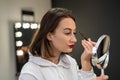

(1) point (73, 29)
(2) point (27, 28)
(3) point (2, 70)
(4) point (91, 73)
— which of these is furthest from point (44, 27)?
(2) point (27, 28)

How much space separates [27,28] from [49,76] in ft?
5.66

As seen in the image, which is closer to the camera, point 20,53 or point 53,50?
point 53,50

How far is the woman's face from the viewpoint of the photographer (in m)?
0.78

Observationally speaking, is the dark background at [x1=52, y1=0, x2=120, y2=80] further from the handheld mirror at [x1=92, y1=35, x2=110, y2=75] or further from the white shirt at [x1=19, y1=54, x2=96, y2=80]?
the handheld mirror at [x1=92, y1=35, x2=110, y2=75]

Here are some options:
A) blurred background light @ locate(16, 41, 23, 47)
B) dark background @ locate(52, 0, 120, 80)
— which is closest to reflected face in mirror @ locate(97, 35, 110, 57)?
blurred background light @ locate(16, 41, 23, 47)

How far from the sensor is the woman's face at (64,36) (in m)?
0.78

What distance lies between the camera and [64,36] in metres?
0.79

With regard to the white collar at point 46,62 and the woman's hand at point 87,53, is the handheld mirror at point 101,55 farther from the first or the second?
the white collar at point 46,62

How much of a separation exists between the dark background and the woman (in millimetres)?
1743

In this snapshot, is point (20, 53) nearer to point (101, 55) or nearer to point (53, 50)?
point (53, 50)

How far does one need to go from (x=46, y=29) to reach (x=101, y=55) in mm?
219

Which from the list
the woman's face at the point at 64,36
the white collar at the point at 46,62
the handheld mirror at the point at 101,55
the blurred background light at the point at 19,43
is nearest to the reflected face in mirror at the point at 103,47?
the handheld mirror at the point at 101,55

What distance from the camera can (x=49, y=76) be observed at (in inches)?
31.7

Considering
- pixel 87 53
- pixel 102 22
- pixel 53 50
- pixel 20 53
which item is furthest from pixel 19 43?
pixel 87 53
